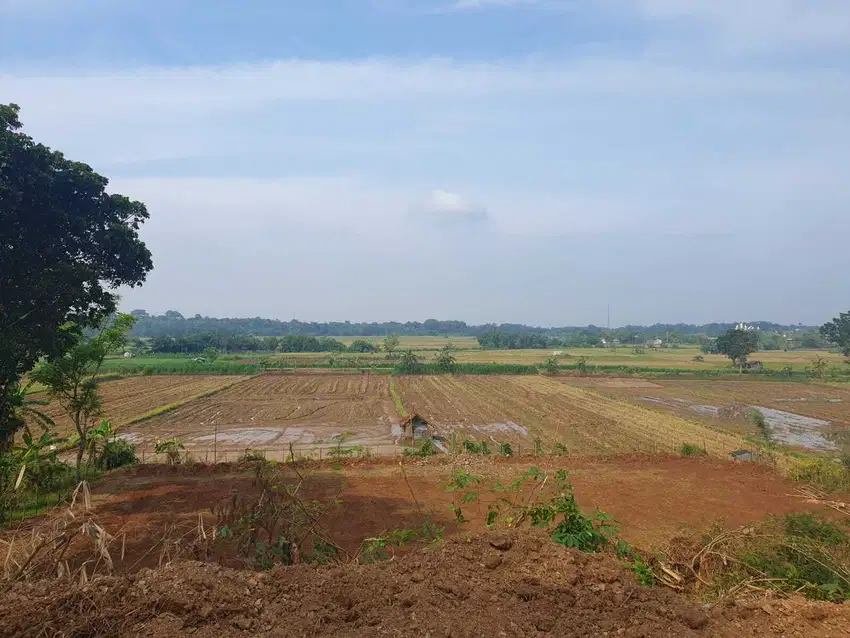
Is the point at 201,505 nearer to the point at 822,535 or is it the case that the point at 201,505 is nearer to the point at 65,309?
the point at 65,309

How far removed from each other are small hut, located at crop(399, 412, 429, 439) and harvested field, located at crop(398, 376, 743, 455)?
92cm

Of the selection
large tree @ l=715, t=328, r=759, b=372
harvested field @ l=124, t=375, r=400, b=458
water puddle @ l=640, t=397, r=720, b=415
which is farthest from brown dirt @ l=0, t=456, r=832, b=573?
large tree @ l=715, t=328, r=759, b=372

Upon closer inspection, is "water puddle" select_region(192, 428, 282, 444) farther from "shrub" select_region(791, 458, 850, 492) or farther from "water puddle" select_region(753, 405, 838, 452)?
"water puddle" select_region(753, 405, 838, 452)

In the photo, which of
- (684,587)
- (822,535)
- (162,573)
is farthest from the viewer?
(822,535)

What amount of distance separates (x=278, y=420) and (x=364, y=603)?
23.8 meters

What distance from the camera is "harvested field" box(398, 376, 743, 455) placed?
21656 millimetres

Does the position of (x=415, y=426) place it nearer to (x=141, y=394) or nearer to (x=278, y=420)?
(x=278, y=420)

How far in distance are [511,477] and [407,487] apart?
8.48ft

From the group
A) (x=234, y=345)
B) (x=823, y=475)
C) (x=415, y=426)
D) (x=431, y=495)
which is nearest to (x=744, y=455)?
(x=823, y=475)

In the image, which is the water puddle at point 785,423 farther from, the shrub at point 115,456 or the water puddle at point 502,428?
the shrub at point 115,456

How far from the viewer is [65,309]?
9648 millimetres

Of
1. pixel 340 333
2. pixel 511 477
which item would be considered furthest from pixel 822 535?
pixel 340 333

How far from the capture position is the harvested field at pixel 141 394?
86.5 feet

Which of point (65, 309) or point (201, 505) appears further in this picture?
point (201, 505)
